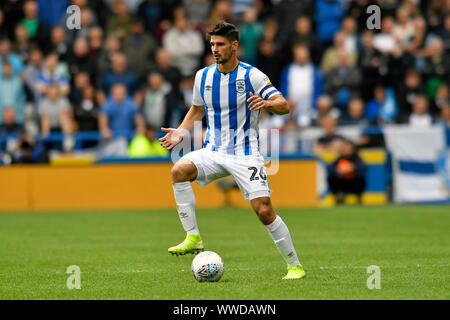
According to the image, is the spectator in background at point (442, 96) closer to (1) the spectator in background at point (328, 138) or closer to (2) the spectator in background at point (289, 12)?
(1) the spectator in background at point (328, 138)

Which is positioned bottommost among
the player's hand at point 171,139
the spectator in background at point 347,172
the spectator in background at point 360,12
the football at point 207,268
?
the spectator in background at point 347,172

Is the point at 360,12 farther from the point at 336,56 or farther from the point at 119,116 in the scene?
the point at 119,116

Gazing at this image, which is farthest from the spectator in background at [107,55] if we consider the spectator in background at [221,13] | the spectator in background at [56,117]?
the spectator in background at [221,13]

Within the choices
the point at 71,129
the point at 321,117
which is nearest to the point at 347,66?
the point at 321,117

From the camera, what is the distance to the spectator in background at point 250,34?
20.9 meters

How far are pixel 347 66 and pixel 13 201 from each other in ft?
26.4

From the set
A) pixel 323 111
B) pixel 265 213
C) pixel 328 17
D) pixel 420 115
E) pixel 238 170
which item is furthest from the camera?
pixel 328 17

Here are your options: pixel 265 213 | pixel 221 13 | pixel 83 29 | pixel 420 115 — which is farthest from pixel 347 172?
pixel 265 213

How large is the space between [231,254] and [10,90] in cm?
1107

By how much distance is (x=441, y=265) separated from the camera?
9.21 metres

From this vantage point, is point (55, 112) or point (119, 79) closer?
point (55, 112)

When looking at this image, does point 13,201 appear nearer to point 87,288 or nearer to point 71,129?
point 71,129

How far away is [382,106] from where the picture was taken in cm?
2002

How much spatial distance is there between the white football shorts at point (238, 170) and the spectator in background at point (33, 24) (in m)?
13.6
